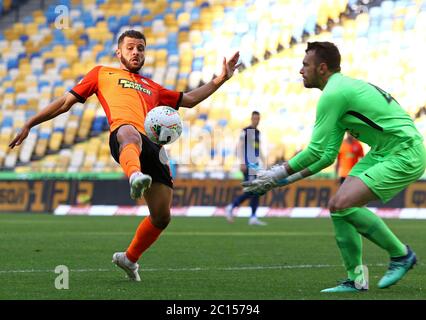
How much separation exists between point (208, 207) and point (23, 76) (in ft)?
26.6

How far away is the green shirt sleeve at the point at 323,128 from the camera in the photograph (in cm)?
710

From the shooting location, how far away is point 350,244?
7438 millimetres

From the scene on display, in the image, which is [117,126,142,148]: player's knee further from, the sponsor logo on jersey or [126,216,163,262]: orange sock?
[126,216,163,262]: orange sock

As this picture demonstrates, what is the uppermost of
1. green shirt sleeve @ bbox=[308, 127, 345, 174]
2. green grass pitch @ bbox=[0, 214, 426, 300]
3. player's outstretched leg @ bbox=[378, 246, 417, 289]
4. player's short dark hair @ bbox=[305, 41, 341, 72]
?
player's short dark hair @ bbox=[305, 41, 341, 72]

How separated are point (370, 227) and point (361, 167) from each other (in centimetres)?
50

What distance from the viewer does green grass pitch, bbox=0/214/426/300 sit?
7.25m

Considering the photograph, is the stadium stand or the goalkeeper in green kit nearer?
the goalkeeper in green kit

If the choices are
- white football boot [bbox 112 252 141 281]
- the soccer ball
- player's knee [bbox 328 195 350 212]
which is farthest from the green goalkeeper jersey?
white football boot [bbox 112 252 141 281]

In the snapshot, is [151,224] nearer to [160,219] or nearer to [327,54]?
[160,219]

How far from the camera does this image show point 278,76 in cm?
2547

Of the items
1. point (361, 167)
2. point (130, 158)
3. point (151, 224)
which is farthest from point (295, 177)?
point (151, 224)

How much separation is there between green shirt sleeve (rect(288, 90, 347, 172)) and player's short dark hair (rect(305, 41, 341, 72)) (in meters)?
0.33

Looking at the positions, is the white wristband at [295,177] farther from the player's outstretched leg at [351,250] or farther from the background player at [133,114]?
the background player at [133,114]
